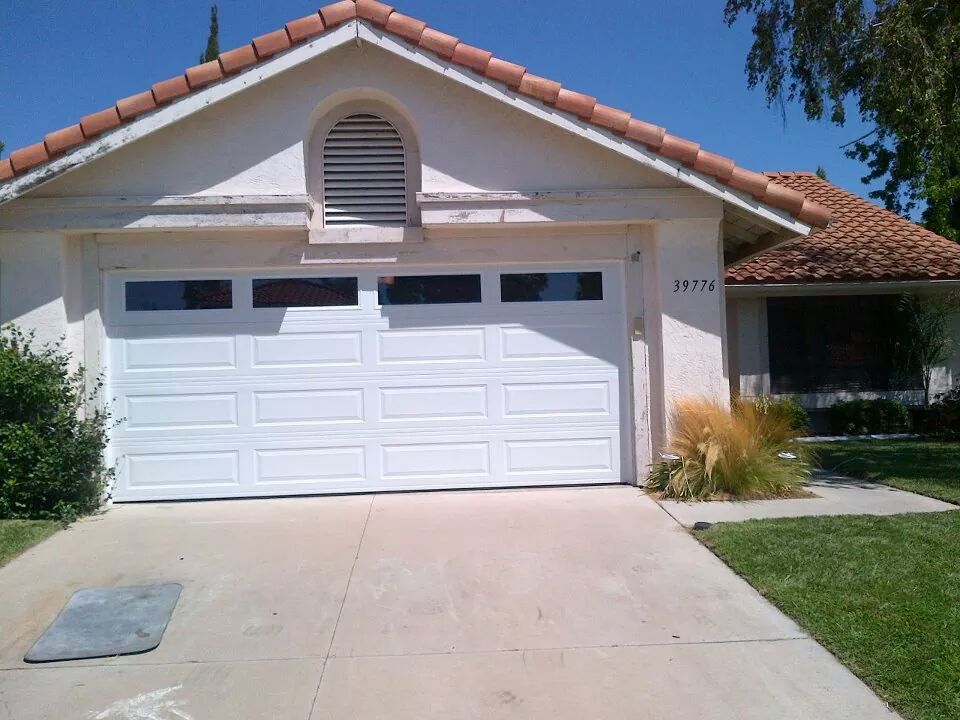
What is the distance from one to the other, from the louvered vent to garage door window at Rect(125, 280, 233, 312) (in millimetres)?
1269

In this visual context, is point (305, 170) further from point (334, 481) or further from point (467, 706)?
point (467, 706)

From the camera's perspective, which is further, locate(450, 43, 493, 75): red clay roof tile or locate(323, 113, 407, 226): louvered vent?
locate(323, 113, 407, 226): louvered vent

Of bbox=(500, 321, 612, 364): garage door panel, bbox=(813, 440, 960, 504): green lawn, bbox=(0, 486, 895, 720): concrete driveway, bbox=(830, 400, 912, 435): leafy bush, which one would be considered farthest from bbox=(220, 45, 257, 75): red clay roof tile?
bbox=(830, 400, 912, 435): leafy bush

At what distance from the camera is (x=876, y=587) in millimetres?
5328

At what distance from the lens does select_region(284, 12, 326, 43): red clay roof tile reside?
7.61m

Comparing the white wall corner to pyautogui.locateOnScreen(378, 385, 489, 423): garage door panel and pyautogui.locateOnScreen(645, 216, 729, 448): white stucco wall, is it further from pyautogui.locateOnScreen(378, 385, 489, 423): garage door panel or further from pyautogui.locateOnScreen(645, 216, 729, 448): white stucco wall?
pyautogui.locateOnScreen(378, 385, 489, 423): garage door panel

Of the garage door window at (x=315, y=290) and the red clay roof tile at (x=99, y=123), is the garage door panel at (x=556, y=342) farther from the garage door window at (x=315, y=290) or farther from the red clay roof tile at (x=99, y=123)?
the red clay roof tile at (x=99, y=123)

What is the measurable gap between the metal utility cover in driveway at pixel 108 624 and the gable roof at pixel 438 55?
13.0 feet

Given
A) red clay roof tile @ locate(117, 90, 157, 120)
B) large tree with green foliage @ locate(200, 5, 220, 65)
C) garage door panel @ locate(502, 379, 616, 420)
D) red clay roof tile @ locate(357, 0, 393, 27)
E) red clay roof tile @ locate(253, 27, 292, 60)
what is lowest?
garage door panel @ locate(502, 379, 616, 420)

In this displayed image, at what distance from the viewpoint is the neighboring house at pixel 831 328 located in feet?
46.4

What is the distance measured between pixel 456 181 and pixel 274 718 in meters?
5.44

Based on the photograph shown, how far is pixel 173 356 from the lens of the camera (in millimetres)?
8211

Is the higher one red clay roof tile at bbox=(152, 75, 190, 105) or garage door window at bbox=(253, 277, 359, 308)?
red clay roof tile at bbox=(152, 75, 190, 105)

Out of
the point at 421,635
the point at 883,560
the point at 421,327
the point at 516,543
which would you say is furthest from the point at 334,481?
the point at 883,560
